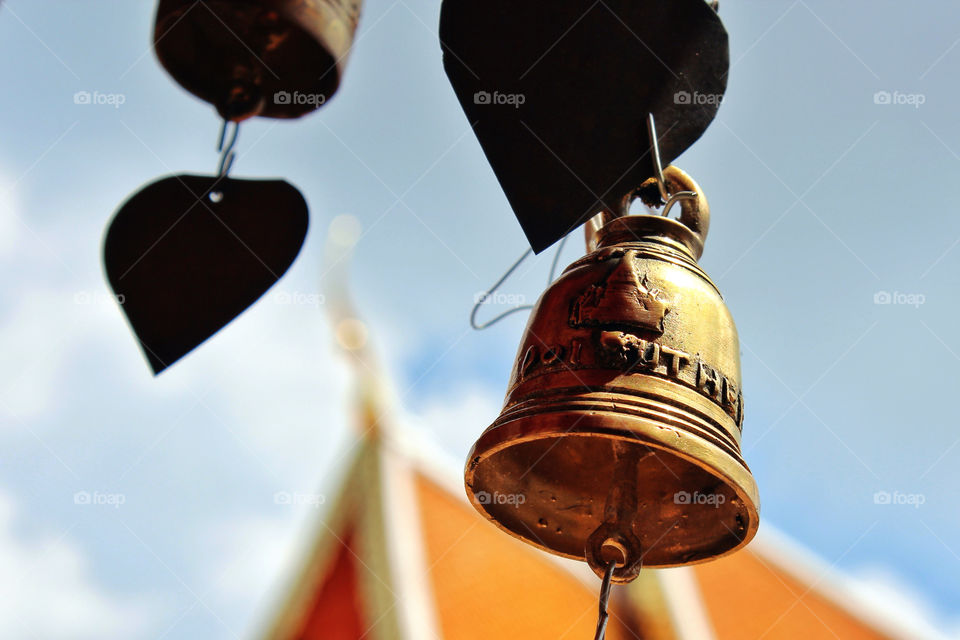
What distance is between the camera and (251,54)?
5.57ft

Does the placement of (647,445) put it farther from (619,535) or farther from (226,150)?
(226,150)

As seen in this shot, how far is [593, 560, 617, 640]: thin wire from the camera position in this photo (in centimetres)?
189

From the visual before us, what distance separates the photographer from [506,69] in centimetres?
218

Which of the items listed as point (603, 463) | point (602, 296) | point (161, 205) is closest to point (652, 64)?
point (602, 296)

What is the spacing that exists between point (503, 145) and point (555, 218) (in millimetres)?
252

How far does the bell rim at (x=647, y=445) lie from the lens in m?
1.93

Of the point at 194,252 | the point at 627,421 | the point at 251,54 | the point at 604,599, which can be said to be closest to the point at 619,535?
the point at 604,599

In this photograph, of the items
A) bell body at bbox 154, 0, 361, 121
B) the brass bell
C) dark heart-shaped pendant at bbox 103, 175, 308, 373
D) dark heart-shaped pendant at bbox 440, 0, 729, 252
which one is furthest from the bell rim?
bell body at bbox 154, 0, 361, 121

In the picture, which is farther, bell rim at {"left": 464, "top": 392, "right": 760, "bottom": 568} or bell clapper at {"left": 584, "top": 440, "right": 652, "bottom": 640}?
bell clapper at {"left": 584, "top": 440, "right": 652, "bottom": 640}

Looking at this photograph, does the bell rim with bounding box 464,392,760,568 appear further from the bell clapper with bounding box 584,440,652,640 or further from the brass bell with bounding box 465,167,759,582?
the bell clapper with bounding box 584,440,652,640

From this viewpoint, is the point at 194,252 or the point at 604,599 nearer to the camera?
the point at 604,599

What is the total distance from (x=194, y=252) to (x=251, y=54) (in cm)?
64

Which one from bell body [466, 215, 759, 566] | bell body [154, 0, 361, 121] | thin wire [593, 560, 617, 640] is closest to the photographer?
bell body [154, 0, 361, 121]

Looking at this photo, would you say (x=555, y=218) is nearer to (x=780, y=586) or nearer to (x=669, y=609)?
(x=669, y=609)
